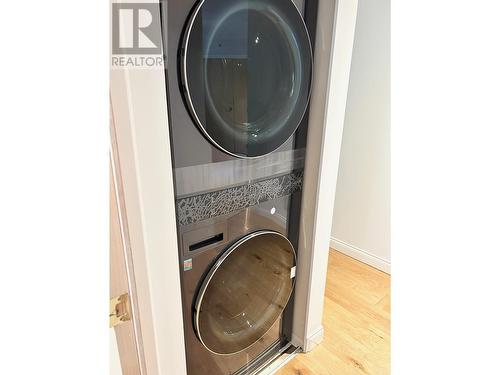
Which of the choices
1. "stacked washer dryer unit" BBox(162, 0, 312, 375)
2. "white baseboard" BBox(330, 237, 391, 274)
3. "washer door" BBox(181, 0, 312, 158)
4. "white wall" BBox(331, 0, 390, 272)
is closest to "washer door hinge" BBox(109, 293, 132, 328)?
"stacked washer dryer unit" BBox(162, 0, 312, 375)

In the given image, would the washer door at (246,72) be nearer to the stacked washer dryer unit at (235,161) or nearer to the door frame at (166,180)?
the stacked washer dryer unit at (235,161)

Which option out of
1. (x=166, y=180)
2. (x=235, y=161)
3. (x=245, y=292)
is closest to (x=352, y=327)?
(x=245, y=292)

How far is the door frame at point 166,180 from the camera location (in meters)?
0.69

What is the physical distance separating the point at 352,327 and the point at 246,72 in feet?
5.11

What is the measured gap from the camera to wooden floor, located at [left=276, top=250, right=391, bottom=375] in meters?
1.47

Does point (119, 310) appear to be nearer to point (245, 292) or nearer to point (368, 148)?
point (245, 292)

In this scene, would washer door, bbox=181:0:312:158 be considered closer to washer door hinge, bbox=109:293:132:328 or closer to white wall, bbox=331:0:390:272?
washer door hinge, bbox=109:293:132:328

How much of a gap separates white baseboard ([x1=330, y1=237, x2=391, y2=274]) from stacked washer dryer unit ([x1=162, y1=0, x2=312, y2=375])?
1.19 m

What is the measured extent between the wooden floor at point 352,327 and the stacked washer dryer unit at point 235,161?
0.39 meters

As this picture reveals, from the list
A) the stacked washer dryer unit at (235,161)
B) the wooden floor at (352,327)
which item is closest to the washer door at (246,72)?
the stacked washer dryer unit at (235,161)

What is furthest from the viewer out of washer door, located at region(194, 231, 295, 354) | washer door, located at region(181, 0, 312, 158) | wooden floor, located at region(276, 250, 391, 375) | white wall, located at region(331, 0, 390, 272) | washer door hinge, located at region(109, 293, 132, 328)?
white wall, located at region(331, 0, 390, 272)
